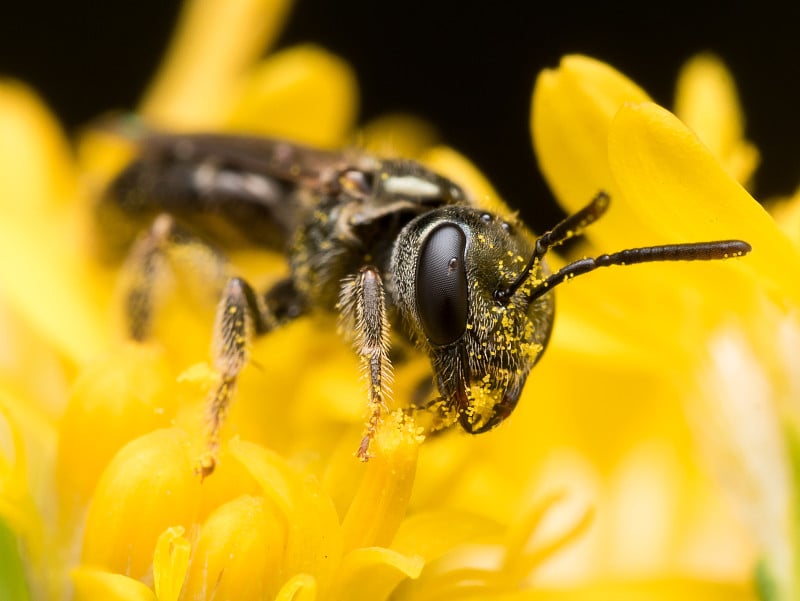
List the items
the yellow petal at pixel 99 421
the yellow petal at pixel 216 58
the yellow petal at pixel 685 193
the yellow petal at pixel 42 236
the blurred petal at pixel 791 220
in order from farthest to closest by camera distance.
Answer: the yellow petal at pixel 216 58 < the yellow petal at pixel 42 236 < the blurred petal at pixel 791 220 < the yellow petal at pixel 99 421 < the yellow petal at pixel 685 193

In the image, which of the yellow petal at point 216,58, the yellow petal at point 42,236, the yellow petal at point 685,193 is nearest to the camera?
the yellow petal at point 685,193

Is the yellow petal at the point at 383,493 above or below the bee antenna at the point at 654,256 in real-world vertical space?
below

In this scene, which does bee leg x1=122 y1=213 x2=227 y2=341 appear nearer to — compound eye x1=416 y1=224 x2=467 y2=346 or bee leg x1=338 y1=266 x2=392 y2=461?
bee leg x1=338 y1=266 x2=392 y2=461

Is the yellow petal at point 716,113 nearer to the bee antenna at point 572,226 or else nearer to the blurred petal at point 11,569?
the bee antenna at point 572,226

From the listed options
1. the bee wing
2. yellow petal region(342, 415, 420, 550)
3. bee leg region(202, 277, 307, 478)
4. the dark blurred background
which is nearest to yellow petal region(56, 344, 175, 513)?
bee leg region(202, 277, 307, 478)

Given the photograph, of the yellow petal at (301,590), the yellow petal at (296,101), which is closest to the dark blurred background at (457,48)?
the yellow petal at (296,101)

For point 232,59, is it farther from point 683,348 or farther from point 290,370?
point 683,348

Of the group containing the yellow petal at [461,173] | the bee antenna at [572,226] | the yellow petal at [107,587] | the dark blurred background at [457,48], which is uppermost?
the bee antenna at [572,226]
